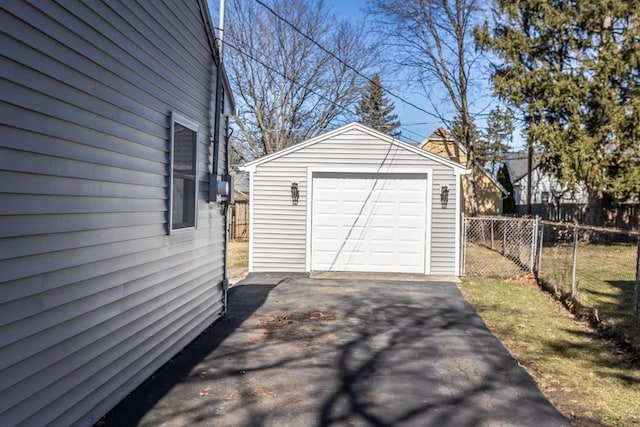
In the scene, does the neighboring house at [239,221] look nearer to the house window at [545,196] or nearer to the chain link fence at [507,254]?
the chain link fence at [507,254]

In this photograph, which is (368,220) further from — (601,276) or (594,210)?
(594,210)

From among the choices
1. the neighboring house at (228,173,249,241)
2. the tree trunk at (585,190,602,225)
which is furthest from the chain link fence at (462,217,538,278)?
the neighboring house at (228,173,249,241)

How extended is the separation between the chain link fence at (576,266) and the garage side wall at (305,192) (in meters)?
0.64

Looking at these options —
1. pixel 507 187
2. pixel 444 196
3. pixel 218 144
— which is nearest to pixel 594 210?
pixel 507 187

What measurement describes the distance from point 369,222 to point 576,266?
4.36 metres

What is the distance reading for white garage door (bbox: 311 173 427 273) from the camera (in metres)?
11.2

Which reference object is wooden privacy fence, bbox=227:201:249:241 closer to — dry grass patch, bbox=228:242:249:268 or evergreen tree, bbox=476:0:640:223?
dry grass patch, bbox=228:242:249:268

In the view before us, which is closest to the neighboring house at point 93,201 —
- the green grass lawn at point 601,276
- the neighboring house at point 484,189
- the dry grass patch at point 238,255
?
the green grass lawn at point 601,276

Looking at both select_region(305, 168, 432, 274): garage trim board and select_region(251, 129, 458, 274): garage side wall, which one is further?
select_region(305, 168, 432, 274): garage trim board

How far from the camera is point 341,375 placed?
4719 mm

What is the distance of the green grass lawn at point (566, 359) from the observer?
4.04 meters

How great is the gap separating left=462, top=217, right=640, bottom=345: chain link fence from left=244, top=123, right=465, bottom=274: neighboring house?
0.88 meters

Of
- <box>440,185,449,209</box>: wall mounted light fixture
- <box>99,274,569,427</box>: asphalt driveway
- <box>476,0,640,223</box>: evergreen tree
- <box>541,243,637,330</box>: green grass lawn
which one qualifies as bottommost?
<box>99,274,569,427</box>: asphalt driveway

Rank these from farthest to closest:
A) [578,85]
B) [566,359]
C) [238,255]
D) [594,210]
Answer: [594,210], [578,85], [238,255], [566,359]
